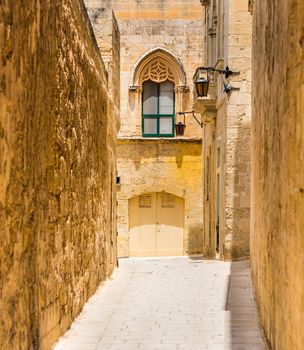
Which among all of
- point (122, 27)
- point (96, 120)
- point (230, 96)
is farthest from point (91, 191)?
point (122, 27)

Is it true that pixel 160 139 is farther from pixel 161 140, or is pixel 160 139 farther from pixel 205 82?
pixel 205 82

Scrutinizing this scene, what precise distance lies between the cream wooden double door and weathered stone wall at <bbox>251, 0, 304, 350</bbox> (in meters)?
14.7

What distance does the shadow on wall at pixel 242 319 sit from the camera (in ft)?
21.2

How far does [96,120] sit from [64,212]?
10.9 ft

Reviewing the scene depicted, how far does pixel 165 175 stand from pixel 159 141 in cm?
113

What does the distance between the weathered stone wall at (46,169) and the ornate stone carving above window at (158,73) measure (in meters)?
12.7

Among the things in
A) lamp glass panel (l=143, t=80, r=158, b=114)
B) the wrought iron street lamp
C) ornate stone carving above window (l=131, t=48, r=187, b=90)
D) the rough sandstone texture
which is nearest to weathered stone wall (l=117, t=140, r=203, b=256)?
the rough sandstone texture

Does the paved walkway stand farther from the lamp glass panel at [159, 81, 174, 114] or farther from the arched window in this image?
the lamp glass panel at [159, 81, 174, 114]

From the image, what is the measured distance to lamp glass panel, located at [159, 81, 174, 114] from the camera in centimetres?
2255

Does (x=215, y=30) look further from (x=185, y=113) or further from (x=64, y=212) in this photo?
(x=64, y=212)

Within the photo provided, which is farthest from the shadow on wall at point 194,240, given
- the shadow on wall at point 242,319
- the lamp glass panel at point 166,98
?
the shadow on wall at point 242,319

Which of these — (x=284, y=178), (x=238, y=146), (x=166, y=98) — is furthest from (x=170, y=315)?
(x=166, y=98)

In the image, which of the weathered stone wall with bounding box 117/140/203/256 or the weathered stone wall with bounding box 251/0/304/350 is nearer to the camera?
the weathered stone wall with bounding box 251/0/304/350

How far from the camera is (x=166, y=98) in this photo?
22.6 m
